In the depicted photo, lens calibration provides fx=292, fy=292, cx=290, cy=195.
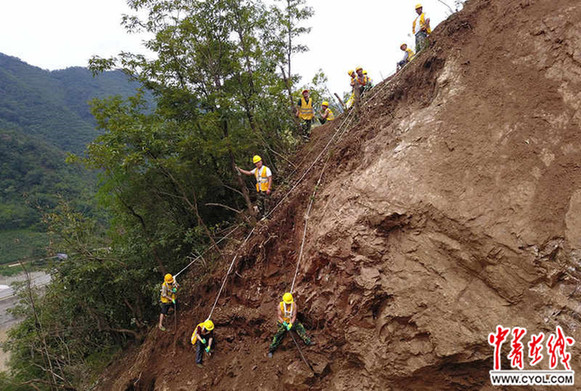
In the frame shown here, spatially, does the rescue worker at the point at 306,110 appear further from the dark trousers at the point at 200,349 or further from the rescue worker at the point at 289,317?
the dark trousers at the point at 200,349

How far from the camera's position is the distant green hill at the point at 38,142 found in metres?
31.6

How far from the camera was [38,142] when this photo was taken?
5075 centimetres

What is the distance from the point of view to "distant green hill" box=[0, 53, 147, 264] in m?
31.6

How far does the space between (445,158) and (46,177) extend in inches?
2108

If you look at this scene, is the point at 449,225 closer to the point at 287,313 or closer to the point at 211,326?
the point at 287,313

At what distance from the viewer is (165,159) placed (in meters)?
7.82

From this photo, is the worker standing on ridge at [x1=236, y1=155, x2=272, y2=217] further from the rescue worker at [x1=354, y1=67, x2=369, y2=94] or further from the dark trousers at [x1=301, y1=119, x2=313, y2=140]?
the rescue worker at [x1=354, y1=67, x2=369, y2=94]

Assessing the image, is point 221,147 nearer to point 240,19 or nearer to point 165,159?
point 165,159

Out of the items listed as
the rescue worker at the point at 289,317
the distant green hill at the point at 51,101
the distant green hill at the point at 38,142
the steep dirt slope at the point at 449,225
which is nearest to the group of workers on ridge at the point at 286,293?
the rescue worker at the point at 289,317

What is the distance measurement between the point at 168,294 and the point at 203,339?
1.90 meters

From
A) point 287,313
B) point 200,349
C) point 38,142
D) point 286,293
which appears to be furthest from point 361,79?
point 38,142

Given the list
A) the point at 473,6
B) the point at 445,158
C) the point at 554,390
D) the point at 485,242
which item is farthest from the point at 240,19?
the point at 554,390

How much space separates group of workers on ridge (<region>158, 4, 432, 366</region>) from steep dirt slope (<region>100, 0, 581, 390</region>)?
28 cm

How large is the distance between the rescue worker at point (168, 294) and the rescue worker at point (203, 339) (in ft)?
5.37
